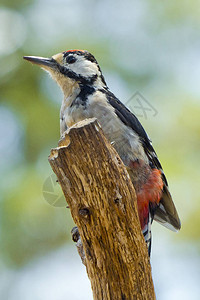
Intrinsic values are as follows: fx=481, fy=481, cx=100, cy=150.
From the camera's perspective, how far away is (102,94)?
3.30 m

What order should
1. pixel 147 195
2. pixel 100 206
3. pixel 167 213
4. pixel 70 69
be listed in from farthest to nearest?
pixel 70 69, pixel 167 213, pixel 147 195, pixel 100 206

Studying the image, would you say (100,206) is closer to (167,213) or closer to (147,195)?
(147,195)

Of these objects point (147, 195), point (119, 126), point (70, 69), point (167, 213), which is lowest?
point (167, 213)

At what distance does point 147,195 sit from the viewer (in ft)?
Answer: 10.2

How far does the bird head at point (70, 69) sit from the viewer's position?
3430 millimetres

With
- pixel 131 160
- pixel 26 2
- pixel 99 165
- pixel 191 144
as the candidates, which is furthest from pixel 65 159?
pixel 26 2

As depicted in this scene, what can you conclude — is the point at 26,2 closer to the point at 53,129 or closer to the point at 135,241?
the point at 53,129

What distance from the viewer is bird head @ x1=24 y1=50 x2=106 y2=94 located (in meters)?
3.43

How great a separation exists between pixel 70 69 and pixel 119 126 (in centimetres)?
64

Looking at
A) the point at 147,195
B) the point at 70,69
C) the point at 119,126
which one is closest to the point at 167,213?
the point at 147,195

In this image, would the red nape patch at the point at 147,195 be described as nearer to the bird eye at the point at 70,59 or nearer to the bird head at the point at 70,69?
the bird head at the point at 70,69

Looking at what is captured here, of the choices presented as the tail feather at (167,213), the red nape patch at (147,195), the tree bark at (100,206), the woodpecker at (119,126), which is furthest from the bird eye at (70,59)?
the tree bark at (100,206)

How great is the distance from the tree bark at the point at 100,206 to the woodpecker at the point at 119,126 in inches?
31.3

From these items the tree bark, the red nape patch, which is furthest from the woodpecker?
the tree bark
